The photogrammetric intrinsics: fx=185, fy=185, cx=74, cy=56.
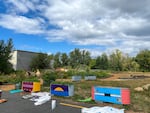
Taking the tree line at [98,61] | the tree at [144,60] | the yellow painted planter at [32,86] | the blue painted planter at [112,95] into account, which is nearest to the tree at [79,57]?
the tree line at [98,61]

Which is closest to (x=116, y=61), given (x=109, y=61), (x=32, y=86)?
(x=109, y=61)

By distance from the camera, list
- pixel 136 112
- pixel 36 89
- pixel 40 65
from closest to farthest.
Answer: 1. pixel 136 112
2. pixel 36 89
3. pixel 40 65

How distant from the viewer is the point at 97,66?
6706cm

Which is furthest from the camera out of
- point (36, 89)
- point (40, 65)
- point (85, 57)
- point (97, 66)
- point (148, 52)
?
point (85, 57)

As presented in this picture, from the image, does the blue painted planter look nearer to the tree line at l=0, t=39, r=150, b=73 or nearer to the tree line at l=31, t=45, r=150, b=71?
the tree line at l=0, t=39, r=150, b=73

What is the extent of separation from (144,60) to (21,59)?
3840 centimetres

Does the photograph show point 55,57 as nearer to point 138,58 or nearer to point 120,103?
point 138,58

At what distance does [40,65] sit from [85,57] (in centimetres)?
3201

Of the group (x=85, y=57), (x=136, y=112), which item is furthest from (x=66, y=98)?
(x=85, y=57)

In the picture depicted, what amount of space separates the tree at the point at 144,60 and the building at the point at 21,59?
34029 millimetres

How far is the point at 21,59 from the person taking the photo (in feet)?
157

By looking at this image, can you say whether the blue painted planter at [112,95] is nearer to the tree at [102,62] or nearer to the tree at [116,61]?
the tree at [116,61]

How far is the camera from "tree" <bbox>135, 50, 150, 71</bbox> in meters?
59.5

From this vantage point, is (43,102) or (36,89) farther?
(36,89)
